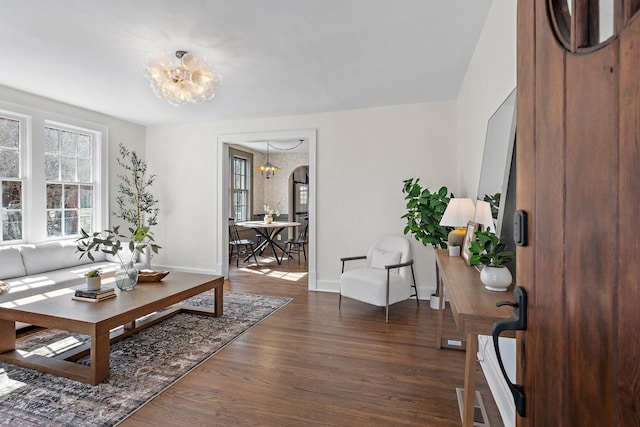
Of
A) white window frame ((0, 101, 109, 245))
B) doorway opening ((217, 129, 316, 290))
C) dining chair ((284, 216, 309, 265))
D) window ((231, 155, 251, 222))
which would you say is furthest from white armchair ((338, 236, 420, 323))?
window ((231, 155, 251, 222))

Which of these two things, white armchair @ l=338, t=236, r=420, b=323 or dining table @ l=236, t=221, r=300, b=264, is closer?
white armchair @ l=338, t=236, r=420, b=323

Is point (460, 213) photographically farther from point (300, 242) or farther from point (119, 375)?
point (300, 242)

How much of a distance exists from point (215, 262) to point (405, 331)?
3420 mm

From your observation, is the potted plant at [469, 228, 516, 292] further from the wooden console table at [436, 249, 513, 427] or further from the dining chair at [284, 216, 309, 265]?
the dining chair at [284, 216, 309, 265]

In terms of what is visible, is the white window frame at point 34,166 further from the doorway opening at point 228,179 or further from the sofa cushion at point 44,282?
the doorway opening at point 228,179

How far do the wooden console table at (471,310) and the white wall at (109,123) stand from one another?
5.12 metres

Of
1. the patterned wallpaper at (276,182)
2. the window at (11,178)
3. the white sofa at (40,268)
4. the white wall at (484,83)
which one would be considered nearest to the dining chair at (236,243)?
the patterned wallpaper at (276,182)

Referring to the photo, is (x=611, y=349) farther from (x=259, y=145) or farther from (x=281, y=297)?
(x=259, y=145)

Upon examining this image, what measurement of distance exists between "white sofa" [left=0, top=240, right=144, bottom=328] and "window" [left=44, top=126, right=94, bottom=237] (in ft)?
1.41

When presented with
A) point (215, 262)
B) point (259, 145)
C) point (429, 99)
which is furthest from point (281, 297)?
point (259, 145)

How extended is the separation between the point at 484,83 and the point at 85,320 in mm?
3357

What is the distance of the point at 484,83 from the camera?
2574mm

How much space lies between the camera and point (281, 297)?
444 centimetres

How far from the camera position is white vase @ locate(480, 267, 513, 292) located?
5.18ft
